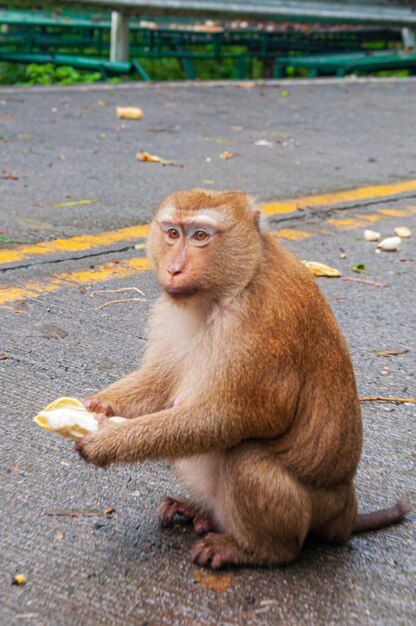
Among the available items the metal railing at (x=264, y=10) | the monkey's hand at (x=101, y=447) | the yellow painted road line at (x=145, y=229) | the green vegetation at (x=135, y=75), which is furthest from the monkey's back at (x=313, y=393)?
the green vegetation at (x=135, y=75)

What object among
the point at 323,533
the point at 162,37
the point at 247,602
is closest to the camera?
the point at 247,602

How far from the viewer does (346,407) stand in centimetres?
290

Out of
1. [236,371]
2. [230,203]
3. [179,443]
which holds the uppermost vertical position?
[230,203]

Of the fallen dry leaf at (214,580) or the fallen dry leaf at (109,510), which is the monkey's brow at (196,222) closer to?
the fallen dry leaf at (109,510)

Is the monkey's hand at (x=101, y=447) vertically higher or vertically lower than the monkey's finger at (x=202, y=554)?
higher

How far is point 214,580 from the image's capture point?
2697 mm

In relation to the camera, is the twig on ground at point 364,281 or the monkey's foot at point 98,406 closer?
the monkey's foot at point 98,406

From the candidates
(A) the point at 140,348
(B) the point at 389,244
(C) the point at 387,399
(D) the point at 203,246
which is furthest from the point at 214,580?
(B) the point at 389,244

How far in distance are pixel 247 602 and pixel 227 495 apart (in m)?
0.31

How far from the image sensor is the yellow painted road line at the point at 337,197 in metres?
6.72

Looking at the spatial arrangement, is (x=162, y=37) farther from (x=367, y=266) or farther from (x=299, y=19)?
(x=367, y=266)

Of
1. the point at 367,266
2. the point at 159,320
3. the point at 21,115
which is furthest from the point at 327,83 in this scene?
the point at 159,320

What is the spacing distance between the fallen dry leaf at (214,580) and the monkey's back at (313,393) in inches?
13.1

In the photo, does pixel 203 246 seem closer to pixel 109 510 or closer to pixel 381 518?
pixel 109 510
